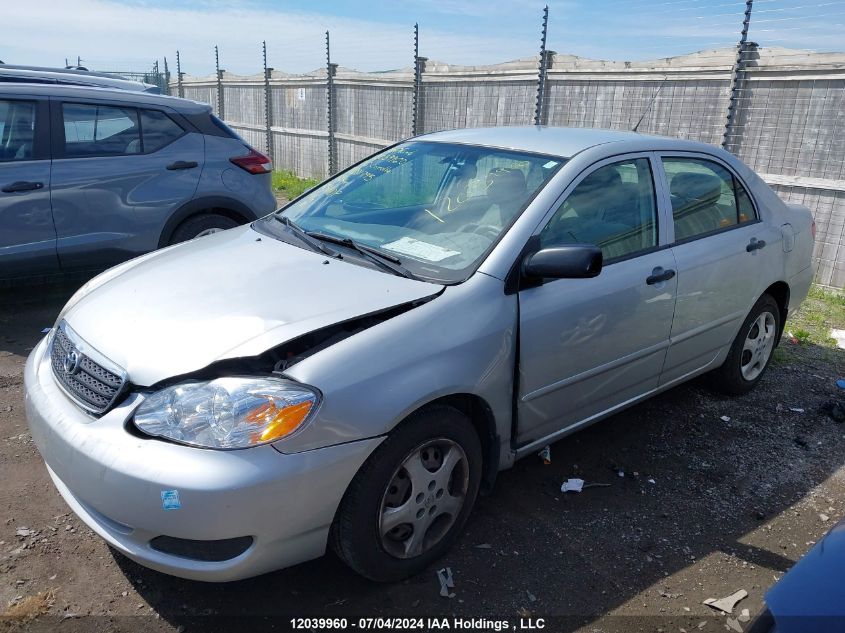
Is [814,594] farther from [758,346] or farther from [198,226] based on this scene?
[198,226]

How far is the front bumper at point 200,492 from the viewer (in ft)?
7.07

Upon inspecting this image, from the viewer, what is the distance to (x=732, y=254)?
4020 mm

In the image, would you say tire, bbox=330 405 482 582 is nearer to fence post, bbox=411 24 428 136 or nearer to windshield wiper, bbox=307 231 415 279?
windshield wiper, bbox=307 231 415 279

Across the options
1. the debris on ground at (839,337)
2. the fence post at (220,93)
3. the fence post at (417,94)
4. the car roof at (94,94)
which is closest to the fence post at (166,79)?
the fence post at (220,93)

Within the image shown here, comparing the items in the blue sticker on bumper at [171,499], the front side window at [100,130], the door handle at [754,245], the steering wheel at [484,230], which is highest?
the front side window at [100,130]

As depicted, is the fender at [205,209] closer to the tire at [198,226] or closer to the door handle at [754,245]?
the tire at [198,226]

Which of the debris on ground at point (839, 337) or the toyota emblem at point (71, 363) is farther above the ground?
the toyota emblem at point (71, 363)

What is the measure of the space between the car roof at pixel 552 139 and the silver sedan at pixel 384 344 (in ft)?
0.06

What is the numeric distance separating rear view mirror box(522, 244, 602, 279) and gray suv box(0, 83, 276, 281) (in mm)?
4057

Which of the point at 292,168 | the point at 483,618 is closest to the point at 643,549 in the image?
the point at 483,618

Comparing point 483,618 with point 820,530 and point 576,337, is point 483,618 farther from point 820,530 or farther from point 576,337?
point 820,530

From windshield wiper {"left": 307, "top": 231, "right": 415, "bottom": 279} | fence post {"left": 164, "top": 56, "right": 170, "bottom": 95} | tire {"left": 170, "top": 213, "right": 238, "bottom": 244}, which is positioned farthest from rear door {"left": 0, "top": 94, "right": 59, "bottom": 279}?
fence post {"left": 164, "top": 56, "right": 170, "bottom": 95}

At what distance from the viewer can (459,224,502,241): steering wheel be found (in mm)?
3012

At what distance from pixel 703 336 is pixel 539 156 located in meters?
1.53
